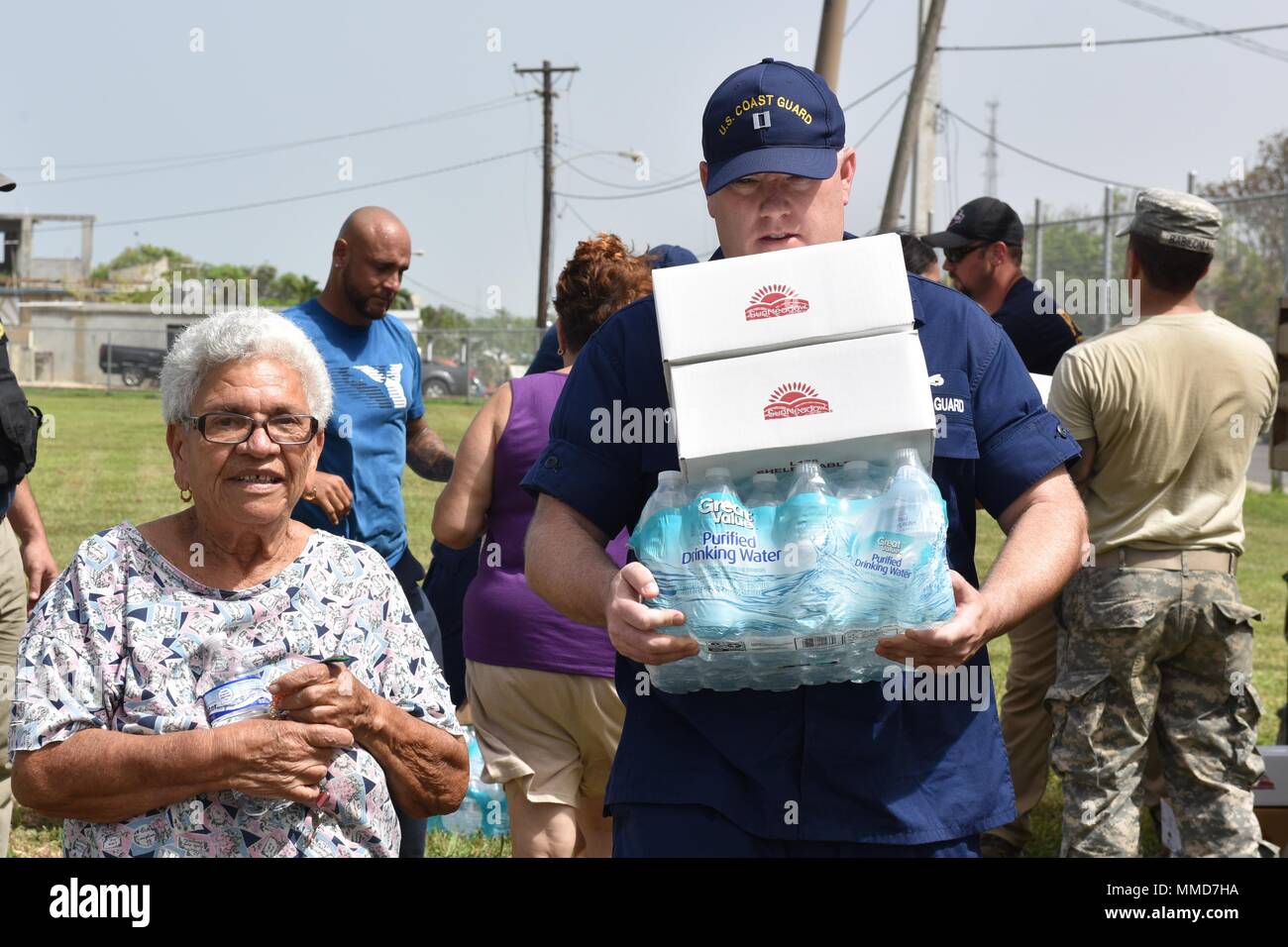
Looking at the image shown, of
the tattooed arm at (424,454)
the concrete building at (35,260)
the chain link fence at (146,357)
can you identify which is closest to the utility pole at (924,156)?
the tattooed arm at (424,454)

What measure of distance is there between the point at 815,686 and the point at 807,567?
353 mm

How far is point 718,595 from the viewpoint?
223cm

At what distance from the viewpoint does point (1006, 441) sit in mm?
2586

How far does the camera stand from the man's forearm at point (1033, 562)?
93.8 inches

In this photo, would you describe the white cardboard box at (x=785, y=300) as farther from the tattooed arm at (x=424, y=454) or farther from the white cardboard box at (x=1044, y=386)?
the tattooed arm at (x=424, y=454)

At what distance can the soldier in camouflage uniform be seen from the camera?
188 inches

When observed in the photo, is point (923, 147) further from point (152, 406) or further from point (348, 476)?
point (152, 406)

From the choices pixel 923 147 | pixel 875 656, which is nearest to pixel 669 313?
pixel 875 656

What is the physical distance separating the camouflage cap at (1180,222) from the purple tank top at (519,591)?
2009mm

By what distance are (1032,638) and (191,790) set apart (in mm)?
3795

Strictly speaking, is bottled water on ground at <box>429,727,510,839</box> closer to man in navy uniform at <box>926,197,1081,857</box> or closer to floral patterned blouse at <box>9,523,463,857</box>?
man in navy uniform at <box>926,197,1081,857</box>

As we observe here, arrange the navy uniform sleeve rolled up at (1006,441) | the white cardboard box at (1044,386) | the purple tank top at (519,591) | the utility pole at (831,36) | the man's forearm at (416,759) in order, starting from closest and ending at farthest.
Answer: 1. the navy uniform sleeve rolled up at (1006,441)
2. the man's forearm at (416,759)
3. the purple tank top at (519,591)
4. the white cardboard box at (1044,386)
5. the utility pole at (831,36)

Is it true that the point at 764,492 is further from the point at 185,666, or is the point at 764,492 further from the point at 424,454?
the point at 424,454
